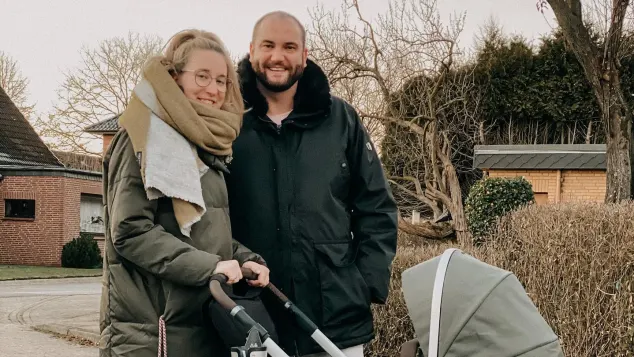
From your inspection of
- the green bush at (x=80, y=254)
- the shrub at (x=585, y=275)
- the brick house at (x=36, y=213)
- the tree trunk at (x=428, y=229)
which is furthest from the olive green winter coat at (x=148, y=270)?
the brick house at (x=36, y=213)

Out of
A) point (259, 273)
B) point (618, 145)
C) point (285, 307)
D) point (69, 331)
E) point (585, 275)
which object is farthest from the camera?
point (618, 145)

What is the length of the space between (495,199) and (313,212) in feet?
33.7

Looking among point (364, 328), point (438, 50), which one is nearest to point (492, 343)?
point (364, 328)

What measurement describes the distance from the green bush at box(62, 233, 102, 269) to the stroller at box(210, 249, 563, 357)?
2979 cm

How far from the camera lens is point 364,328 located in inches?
131

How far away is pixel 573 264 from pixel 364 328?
144 inches

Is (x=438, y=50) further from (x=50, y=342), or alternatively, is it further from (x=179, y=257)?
(x=179, y=257)

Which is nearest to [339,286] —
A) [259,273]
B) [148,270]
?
[259,273]

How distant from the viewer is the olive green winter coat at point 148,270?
2697 mm

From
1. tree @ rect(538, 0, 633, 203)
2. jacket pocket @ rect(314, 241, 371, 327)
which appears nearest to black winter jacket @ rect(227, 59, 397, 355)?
jacket pocket @ rect(314, 241, 371, 327)

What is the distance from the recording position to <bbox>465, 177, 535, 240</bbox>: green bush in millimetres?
12953

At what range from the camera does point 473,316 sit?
8.90ft

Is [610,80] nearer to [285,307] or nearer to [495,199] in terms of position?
[495,199]

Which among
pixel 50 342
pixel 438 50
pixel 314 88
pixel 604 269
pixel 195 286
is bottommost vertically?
pixel 50 342
